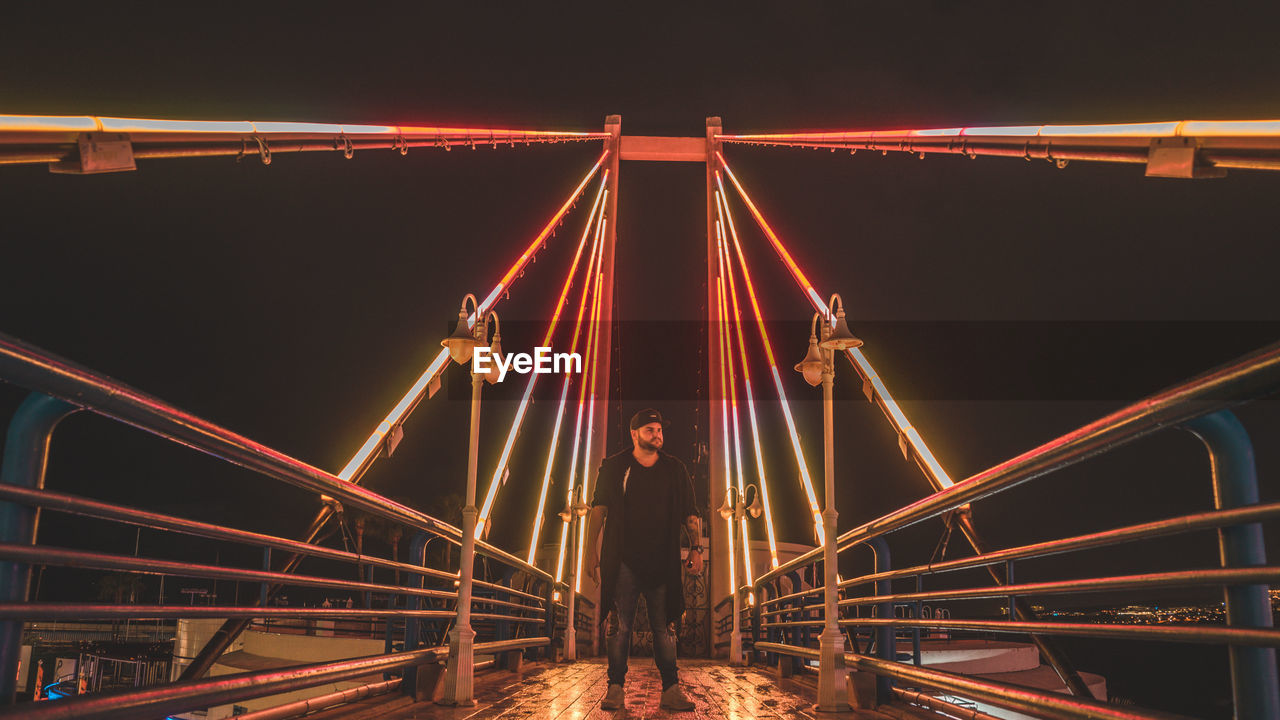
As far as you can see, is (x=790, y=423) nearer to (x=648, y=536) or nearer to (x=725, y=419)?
(x=725, y=419)

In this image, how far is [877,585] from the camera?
173 inches

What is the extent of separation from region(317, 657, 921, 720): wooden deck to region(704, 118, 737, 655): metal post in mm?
10127

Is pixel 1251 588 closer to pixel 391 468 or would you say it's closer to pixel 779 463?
pixel 779 463

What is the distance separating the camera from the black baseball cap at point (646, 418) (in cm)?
463

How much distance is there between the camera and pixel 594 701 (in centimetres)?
489

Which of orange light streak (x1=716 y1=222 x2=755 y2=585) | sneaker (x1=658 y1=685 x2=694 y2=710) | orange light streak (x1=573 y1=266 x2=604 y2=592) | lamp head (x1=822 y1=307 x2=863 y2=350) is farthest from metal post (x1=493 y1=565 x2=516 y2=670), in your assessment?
orange light streak (x1=573 y1=266 x2=604 y2=592)

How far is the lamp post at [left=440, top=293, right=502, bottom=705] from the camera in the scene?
4521 millimetres

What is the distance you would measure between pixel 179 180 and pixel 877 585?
2550 cm

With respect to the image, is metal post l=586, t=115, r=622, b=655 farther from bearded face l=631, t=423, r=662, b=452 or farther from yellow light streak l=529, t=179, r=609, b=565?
bearded face l=631, t=423, r=662, b=452

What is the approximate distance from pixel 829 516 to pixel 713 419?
45.0 ft

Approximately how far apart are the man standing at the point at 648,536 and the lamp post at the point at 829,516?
2.48 ft

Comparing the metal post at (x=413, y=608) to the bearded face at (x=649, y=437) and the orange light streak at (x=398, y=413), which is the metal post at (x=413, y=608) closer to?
the bearded face at (x=649, y=437)

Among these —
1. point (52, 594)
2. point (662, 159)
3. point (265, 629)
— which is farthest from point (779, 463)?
point (52, 594)
